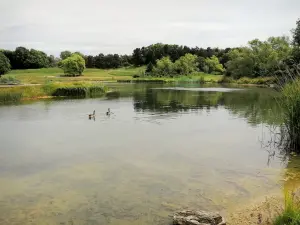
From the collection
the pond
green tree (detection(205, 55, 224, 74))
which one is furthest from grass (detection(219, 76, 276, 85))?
the pond

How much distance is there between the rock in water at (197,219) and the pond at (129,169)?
2.08 feet

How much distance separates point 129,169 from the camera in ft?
49.6

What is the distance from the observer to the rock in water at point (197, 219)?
8.84 meters

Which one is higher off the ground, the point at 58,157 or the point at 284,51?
the point at 284,51

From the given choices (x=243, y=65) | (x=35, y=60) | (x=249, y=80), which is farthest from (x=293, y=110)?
(x=35, y=60)

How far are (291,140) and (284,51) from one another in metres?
83.6

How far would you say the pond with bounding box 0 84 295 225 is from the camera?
10.7 meters

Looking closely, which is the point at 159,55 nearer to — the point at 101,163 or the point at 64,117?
the point at 64,117

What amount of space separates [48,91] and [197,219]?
4910 centimetres

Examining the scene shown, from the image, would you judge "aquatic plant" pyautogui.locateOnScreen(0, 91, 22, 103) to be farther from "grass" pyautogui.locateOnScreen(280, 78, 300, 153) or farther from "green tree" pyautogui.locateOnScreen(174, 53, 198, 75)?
"green tree" pyautogui.locateOnScreen(174, 53, 198, 75)

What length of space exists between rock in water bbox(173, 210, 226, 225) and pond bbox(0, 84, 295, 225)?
632 mm

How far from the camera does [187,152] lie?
59.3 feet

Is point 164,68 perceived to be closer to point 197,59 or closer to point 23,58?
point 197,59

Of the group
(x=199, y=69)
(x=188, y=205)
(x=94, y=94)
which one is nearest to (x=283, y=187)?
(x=188, y=205)
